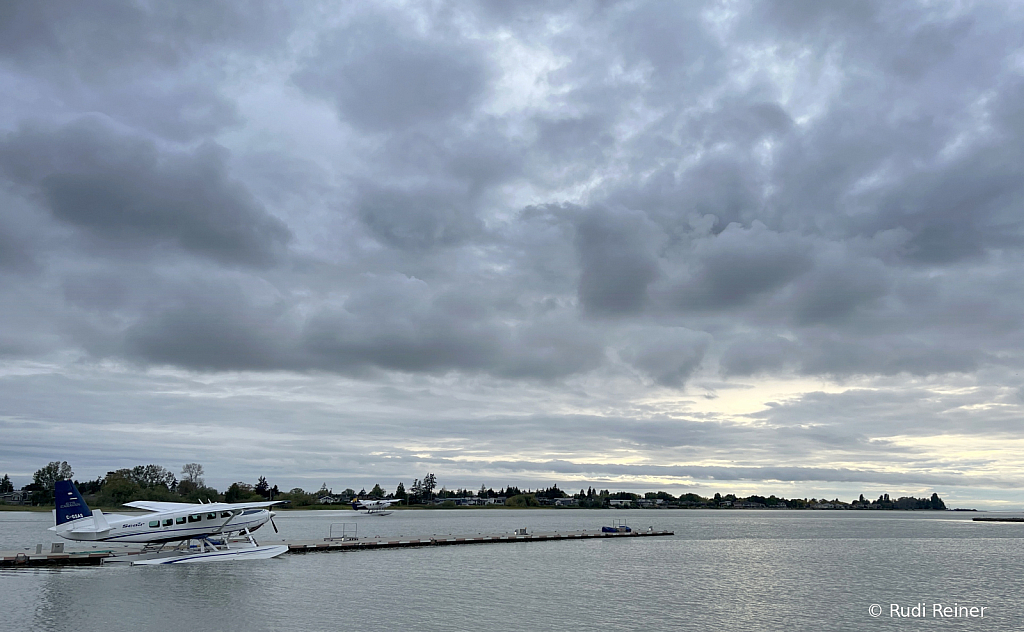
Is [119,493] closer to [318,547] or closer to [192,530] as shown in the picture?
[318,547]

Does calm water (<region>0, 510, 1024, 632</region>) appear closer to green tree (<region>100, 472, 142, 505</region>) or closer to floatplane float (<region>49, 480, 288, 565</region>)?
floatplane float (<region>49, 480, 288, 565</region>)

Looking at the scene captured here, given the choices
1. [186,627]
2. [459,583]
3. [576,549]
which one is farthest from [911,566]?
[186,627]

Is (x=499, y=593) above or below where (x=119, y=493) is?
above

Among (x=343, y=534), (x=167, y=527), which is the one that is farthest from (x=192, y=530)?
(x=343, y=534)

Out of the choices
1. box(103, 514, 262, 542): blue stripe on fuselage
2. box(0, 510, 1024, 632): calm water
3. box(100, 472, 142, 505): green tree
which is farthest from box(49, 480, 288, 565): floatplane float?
box(100, 472, 142, 505): green tree

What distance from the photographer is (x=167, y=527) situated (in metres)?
53.9

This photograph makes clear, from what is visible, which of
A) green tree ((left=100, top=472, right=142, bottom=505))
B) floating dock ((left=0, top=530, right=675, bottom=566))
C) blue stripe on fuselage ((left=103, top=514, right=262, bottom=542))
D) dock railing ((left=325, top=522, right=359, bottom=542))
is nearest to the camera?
floating dock ((left=0, top=530, right=675, bottom=566))

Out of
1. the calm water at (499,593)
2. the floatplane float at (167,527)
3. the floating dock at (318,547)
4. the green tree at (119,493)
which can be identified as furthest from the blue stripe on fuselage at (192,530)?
the green tree at (119,493)

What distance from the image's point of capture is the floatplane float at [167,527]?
52.0 metres

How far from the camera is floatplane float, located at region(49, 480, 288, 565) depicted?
171ft

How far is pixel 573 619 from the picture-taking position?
122ft

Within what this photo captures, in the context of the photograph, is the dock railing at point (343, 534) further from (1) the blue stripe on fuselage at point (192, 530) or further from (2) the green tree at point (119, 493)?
(2) the green tree at point (119, 493)

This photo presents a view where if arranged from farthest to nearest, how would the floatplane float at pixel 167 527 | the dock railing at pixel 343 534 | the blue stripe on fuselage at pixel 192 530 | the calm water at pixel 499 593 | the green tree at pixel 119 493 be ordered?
the green tree at pixel 119 493 < the dock railing at pixel 343 534 < the blue stripe on fuselage at pixel 192 530 < the floatplane float at pixel 167 527 < the calm water at pixel 499 593

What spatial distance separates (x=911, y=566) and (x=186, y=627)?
67.2 meters
